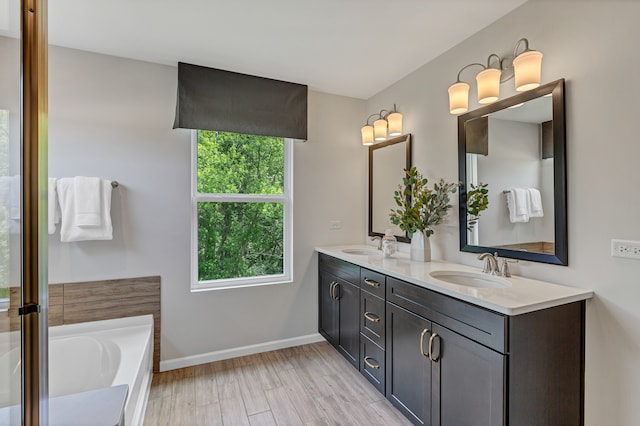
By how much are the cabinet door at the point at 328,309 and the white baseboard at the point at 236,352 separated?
196mm

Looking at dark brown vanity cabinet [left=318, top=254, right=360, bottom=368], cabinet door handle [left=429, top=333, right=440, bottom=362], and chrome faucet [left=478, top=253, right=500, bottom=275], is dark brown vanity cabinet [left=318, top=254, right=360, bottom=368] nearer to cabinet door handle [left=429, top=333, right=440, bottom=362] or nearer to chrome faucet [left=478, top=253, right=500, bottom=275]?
cabinet door handle [left=429, top=333, right=440, bottom=362]

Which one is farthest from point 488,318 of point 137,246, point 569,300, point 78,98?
point 78,98

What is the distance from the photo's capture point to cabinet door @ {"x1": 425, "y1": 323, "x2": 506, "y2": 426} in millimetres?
1299

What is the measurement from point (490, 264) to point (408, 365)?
80cm

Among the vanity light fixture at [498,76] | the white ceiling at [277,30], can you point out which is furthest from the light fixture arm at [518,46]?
the white ceiling at [277,30]

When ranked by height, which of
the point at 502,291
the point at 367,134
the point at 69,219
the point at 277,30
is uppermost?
the point at 277,30

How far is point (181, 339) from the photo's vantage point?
252 cm

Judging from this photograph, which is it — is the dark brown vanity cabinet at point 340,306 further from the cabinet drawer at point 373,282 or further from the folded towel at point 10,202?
the folded towel at point 10,202

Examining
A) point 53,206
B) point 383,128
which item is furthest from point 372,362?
point 53,206

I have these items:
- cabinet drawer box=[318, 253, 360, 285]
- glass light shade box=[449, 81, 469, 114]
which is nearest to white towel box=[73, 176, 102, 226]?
cabinet drawer box=[318, 253, 360, 285]

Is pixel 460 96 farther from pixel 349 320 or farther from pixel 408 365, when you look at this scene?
pixel 349 320

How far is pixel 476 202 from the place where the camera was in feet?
6.73

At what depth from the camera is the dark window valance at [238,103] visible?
2.46 metres

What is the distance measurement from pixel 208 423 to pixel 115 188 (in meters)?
1.83
